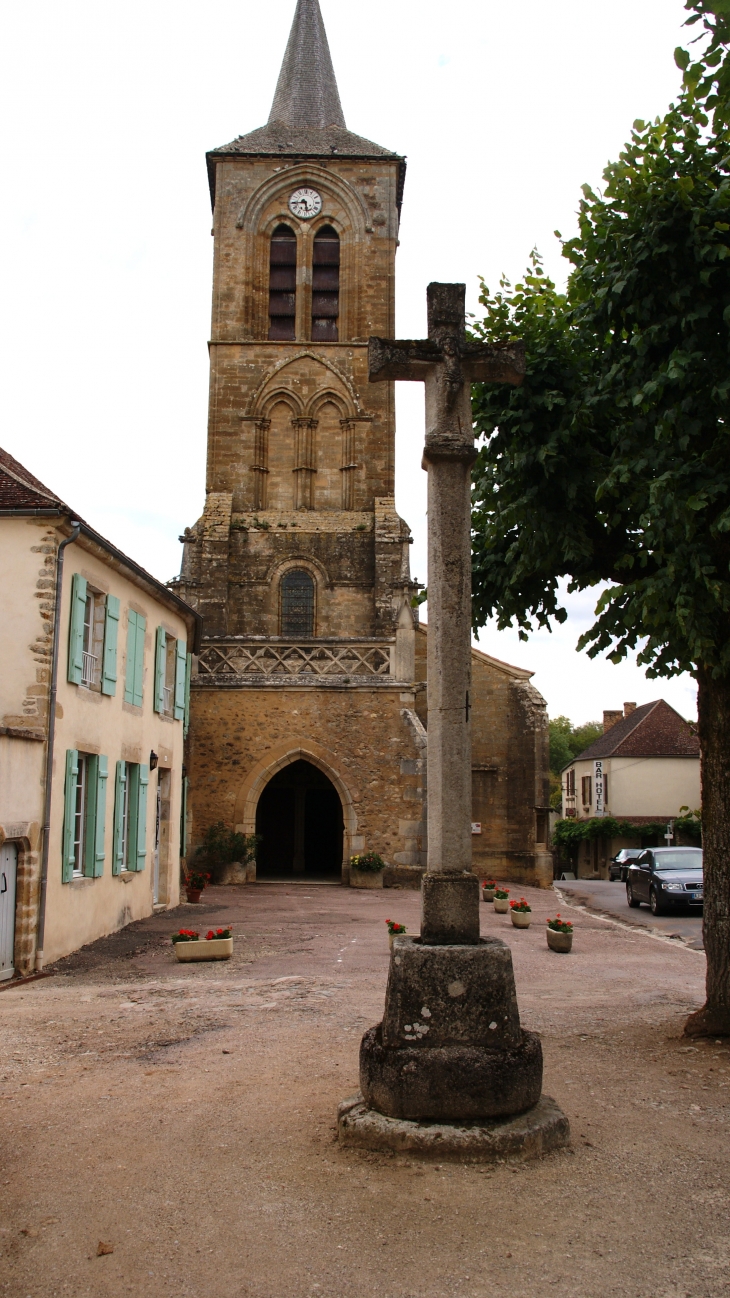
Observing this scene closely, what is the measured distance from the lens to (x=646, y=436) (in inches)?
253

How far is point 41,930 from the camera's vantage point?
1026 cm

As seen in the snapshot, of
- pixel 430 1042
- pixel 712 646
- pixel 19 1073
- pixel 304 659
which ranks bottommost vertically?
pixel 19 1073

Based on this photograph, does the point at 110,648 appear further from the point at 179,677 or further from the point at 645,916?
the point at 645,916

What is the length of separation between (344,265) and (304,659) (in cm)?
1226

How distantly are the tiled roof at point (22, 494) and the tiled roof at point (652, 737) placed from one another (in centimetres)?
3487

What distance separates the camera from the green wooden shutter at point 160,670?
15.4 metres

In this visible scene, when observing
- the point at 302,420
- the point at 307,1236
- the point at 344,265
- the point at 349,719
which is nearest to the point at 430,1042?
the point at 307,1236

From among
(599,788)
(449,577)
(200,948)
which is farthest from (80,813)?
(599,788)

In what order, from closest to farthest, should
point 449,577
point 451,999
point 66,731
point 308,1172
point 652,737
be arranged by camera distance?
point 308,1172
point 451,999
point 449,577
point 66,731
point 652,737

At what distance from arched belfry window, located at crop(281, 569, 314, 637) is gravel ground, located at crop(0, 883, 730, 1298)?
17.4 m

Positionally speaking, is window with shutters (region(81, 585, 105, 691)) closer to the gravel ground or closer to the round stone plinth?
the gravel ground

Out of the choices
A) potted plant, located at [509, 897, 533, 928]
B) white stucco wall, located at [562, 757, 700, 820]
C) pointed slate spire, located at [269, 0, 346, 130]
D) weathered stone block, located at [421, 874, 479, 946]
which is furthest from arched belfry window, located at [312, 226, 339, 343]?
weathered stone block, located at [421, 874, 479, 946]

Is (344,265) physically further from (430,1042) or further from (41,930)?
(430,1042)

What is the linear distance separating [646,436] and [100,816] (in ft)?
27.1
